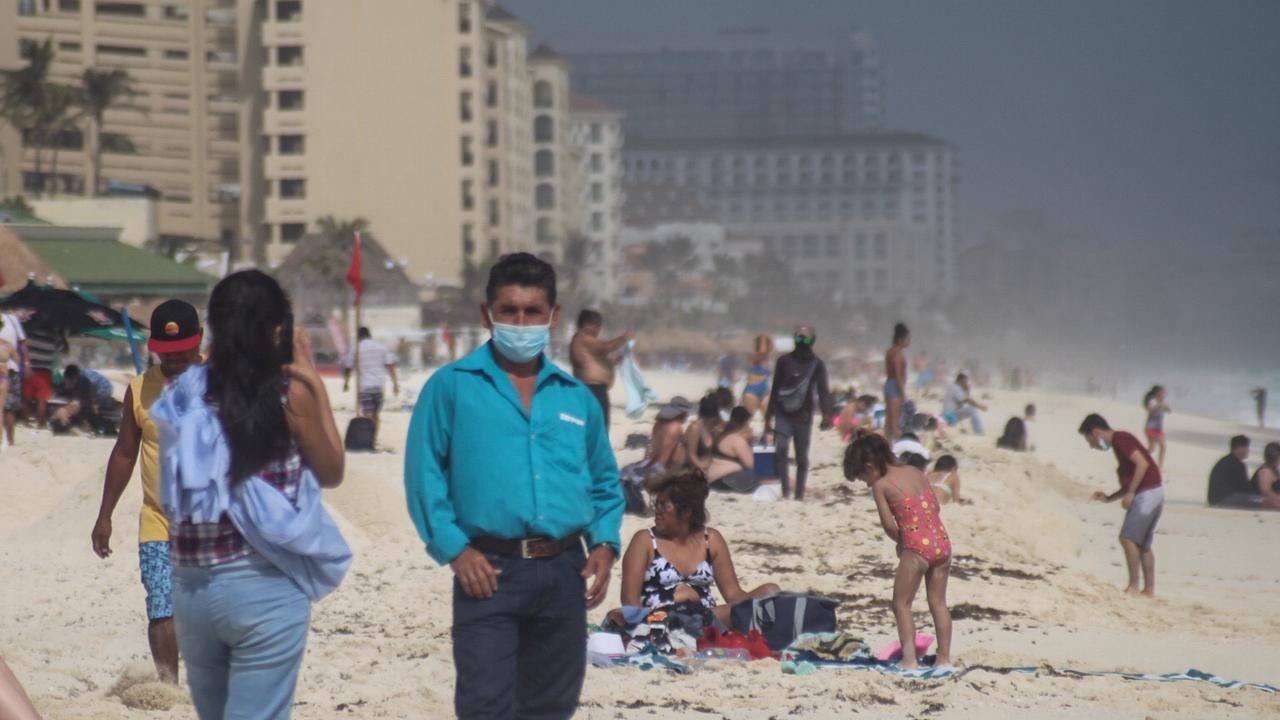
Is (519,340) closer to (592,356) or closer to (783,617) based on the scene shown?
(783,617)

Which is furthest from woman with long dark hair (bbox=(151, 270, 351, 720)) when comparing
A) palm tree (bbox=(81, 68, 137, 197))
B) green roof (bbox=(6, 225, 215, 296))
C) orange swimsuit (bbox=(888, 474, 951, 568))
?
palm tree (bbox=(81, 68, 137, 197))

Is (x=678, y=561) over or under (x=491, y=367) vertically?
under

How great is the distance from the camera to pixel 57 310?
18.2m

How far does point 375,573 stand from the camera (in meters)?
9.98

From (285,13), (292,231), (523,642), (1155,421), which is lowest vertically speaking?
(1155,421)

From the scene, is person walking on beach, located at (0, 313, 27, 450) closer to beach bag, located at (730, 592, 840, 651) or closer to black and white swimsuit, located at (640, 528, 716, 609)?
black and white swimsuit, located at (640, 528, 716, 609)

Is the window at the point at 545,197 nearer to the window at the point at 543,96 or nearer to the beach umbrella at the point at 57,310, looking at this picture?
the window at the point at 543,96

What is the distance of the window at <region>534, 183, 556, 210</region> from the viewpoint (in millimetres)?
115375

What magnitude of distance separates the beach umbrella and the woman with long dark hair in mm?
14896

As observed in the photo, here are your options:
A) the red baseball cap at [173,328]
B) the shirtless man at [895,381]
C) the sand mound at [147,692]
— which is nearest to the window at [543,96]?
the shirtless man at [895,381]

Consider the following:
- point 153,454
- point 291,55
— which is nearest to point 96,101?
point 291,55

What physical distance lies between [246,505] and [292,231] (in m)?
78.1

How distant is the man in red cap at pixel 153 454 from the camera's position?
494 cm

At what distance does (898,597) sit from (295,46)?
7700 cm
